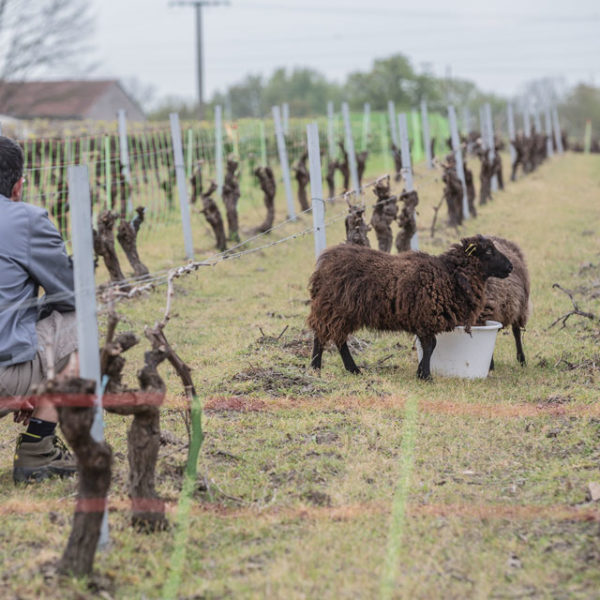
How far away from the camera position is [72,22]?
135 feet

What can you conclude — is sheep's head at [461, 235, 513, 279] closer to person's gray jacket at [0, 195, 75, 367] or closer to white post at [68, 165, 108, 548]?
person's gray jacket at [0, 195, 75, 367]

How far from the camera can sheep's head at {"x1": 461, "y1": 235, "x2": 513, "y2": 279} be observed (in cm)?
700

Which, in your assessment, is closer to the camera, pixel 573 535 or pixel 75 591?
pixel 75 591

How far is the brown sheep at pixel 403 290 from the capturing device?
683cm

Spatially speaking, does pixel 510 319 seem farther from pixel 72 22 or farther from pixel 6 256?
pixel 72 22

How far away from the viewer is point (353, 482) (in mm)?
4680

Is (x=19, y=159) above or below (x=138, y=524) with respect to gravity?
above

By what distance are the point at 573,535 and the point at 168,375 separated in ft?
13.4

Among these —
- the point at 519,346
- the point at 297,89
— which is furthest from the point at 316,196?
the point at 297,89

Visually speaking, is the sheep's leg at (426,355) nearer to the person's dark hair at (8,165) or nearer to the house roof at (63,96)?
the person's dark hair at (8,165)

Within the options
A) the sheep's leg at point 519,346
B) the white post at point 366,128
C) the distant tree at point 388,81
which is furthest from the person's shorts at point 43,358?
the distant tree at point 388,81

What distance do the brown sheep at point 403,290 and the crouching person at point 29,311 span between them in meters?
2.78

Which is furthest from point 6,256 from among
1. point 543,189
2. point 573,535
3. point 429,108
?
point 429,108

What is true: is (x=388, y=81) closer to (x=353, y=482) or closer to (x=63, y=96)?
(x=63, y=96)
